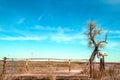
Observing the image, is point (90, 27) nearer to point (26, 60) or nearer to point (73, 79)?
point (26, 60)

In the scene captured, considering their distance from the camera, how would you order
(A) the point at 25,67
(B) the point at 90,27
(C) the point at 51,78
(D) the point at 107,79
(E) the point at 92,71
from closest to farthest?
1. (C) the point at 51,78
2. (D) the point at 107,79
3. (E) the point at 92,71
4. (A) the point at 25,67
5. (B) the point at 90,27

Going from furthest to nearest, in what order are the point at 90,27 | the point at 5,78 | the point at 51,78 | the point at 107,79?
the point at 90,27 → the point at 107,79 → the point at 51,78 → the point at 5,78

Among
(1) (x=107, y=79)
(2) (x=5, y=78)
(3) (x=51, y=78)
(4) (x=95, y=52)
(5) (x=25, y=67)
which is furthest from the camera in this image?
(4) (x=95, y=52)

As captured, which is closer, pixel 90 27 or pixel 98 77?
pixel 98 77

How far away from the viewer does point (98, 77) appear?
17.7 metres

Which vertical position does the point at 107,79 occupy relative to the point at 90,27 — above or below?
below

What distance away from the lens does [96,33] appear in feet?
129

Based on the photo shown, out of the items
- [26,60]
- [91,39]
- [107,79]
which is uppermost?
[91,39]

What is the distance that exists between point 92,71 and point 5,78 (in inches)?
290

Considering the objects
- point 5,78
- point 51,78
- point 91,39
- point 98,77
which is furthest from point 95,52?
point 5,78

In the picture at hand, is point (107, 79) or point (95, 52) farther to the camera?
point (95, 52)

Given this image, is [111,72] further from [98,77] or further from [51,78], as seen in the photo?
[51,78]

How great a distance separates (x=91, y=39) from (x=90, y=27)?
2.18m

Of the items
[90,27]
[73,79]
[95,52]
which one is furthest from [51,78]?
[90,27]
